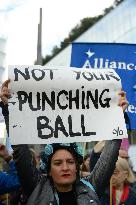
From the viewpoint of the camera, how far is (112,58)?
233 inches

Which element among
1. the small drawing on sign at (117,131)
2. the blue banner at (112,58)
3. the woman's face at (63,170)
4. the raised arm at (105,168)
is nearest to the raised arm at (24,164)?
the woman's face at (63,170)

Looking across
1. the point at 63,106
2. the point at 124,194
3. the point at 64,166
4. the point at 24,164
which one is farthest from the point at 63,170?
the point at 124,194

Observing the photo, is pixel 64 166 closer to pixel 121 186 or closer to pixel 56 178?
pixel 56 178

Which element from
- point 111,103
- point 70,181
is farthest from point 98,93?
point 70,181

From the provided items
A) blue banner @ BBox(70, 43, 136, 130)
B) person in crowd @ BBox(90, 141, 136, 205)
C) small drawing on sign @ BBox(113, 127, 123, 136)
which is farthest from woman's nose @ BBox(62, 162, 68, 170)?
blue banner @ BBox(70, 43, 136, 130)

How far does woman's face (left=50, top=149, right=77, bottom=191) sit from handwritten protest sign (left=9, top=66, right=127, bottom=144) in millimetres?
114

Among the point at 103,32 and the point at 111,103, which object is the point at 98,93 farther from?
the point at 103,32

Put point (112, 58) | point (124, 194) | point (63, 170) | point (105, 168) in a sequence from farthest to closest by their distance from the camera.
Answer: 1. point (112, 58)
2. point (124, 194)
3. point (105, 168)
4. point (63, 170)

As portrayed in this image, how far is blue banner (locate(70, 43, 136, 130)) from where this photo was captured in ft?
18.9

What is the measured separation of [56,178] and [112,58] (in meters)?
3.00

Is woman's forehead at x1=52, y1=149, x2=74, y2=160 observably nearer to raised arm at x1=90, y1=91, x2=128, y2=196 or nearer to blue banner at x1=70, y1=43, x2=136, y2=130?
raised arm at x1=90, y1=91, x2=128, y2=196

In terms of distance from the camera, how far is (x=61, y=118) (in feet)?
10.8

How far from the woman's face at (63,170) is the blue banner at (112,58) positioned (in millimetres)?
2595

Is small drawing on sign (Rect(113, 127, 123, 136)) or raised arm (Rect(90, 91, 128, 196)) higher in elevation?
small drawing on sign (Rect(113, 127, 123, 136))
